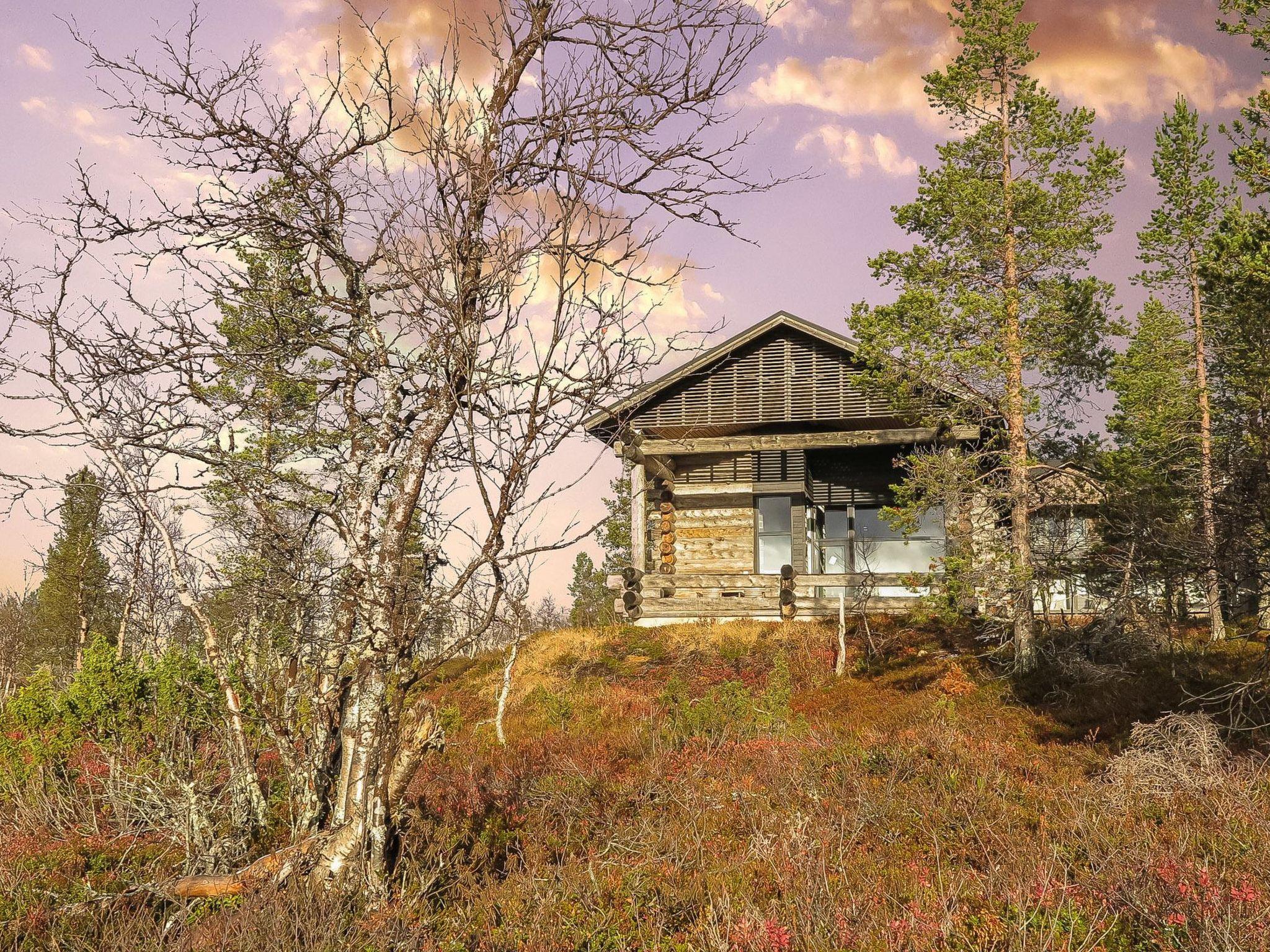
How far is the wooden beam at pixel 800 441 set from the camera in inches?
814

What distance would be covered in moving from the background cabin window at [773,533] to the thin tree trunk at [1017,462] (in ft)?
27.7

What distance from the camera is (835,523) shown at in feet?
81.8

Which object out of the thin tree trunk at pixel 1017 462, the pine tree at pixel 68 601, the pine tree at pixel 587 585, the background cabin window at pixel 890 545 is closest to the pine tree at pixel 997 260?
the thin tree trunk at pixel 1017 462

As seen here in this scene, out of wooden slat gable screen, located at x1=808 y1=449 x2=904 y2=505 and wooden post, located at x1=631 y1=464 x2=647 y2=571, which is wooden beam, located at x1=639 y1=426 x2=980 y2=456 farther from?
wooden slat gable screen, located at x1=808 y1=449 x2=904 y2=505

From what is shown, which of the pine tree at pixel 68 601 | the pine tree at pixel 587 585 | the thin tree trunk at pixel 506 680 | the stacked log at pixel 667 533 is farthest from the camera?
the pine tree at pixel 587 585

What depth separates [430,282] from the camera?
542 cm

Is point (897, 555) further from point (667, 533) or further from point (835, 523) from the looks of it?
point (667, 533)

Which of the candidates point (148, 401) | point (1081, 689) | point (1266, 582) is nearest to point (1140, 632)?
point (1081, 689)

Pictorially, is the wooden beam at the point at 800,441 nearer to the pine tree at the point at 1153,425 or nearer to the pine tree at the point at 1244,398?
the pine tree at the point at 1153,425

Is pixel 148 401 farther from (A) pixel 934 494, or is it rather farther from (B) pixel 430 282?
(A) pixel 934 494

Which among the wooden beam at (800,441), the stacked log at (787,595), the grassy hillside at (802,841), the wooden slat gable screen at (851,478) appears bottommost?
the grassy hillside at (802,841)

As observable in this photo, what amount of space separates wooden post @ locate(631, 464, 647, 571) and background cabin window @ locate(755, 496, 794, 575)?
3351 millimetres

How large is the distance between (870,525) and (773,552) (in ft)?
9.13

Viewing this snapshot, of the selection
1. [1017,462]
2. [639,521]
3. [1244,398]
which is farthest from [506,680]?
[639,521]
